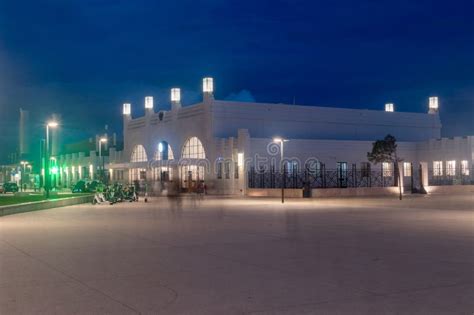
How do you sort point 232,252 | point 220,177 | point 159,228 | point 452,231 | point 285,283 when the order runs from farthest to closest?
1. point 220,177
2. point 159,228
3. point 452,231
4. point 232,252
5. point 285,283

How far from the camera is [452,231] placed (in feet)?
63.6

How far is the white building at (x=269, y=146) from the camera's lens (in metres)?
60.4

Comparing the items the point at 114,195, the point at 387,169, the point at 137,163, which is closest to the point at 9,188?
the point at 137,163

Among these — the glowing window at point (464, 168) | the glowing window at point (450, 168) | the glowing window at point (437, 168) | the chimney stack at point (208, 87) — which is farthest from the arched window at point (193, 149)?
the glowing window at point (464, 168)

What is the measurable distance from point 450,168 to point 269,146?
67.2 ft

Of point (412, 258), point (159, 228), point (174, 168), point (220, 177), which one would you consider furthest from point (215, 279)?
point (174, 168)

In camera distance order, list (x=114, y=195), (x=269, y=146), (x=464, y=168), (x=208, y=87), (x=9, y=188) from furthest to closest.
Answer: (x=9, y=188)
(x=208, y=87)
(x=464, y=168)
(x=269, y=146)
(x=114, y=195)

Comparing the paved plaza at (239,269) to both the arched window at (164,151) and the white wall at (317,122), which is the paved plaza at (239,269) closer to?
the white wall at (317,122)

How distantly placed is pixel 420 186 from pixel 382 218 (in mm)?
31940

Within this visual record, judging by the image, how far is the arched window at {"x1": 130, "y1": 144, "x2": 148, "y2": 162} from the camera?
271ft

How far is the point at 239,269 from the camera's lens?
39.9 ft

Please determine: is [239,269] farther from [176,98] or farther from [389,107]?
[389,107]

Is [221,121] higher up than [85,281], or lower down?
higher up

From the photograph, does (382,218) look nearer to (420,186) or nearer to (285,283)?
(285,283)
